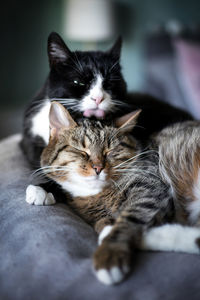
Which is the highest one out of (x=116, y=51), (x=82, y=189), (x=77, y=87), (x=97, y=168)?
(x=116, y=51)

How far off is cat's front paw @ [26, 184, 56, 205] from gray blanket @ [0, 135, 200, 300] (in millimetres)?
32

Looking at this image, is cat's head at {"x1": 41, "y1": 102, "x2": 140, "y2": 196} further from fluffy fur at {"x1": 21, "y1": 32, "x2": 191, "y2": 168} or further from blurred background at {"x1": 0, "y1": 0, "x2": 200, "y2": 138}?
blurred background at {"x1": 0, "y1": 0, "x2": 200, "y2": 138}

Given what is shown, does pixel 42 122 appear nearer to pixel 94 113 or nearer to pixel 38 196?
pixel 94 113

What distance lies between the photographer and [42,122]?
1.50 metres

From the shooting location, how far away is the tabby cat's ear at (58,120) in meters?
1.23

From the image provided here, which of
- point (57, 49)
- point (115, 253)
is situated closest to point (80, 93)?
point (57, 49)

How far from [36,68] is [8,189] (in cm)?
261

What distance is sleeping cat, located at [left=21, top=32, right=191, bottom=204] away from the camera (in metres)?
1.36

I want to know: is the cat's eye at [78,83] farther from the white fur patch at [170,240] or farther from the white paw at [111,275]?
the white paw at [111,275]

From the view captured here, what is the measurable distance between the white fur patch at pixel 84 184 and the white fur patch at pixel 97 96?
0.34 meters

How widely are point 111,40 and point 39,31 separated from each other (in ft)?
2.86

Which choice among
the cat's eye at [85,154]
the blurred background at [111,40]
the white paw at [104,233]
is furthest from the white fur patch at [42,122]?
the blurred background at [111,40]

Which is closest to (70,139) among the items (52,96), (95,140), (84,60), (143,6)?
(95,140)

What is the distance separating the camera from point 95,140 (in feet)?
4.14
